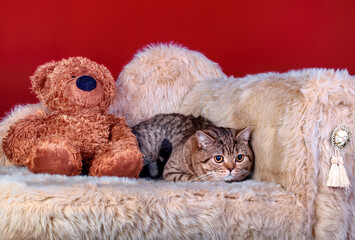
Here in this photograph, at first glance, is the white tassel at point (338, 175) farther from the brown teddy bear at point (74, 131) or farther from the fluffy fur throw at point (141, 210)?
the brown teddy bear at point (74, 131)

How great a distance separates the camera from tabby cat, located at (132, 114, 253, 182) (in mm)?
1769

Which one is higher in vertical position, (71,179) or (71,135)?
(71,135)

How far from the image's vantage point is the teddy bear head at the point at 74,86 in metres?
1.96

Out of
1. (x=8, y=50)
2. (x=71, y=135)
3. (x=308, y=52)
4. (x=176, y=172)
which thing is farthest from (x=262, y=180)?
(x=8, y=50)

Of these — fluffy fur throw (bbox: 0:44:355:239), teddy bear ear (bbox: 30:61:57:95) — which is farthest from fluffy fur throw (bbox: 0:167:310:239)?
teddy bear ear (bbox: 30:61:57:95)

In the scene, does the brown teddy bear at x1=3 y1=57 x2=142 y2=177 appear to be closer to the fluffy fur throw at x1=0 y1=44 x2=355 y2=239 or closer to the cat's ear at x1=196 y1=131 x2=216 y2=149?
the fluffy fur throw at x1=0 y1=44 x2=355 y2=239

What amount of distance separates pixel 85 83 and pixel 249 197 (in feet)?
3.11

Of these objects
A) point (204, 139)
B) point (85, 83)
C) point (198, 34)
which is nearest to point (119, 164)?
point (204, 139)

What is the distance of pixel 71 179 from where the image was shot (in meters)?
1.51

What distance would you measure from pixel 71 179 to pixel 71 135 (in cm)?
39

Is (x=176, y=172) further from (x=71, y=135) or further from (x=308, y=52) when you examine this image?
(x=308, y=52)

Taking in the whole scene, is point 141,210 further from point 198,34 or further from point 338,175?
point 198,34

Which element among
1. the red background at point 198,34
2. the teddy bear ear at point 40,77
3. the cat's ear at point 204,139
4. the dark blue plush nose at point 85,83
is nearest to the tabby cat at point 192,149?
the cat's ear at point 204,139

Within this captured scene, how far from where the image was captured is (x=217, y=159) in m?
1.80
